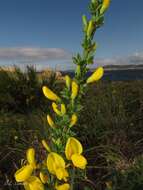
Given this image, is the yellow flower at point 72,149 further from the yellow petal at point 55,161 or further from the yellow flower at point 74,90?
the yellow flower at point 74,90

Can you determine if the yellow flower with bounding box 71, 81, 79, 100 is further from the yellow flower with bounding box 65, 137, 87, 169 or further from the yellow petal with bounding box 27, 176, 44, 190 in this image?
the yellow petal with bounding box 27, 176, 44, 190

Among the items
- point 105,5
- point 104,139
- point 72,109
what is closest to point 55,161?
point 72,109

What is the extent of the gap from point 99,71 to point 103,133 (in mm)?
4983

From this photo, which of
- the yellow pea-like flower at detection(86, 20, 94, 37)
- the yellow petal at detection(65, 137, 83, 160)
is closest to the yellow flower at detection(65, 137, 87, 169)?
the yellow petal at detection(65, 137, 83, 160)

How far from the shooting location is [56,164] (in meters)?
2.06

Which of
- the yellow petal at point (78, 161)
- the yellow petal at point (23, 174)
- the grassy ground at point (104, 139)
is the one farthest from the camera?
the grassy ground at point (104, 139)

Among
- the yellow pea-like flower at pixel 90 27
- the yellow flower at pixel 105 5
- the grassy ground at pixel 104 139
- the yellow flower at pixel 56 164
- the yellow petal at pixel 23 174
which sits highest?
the yellow flower at pixel 105 5

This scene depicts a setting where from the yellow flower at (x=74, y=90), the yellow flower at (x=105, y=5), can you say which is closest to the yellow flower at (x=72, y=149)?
the yellow flower at (x=74, y=90)

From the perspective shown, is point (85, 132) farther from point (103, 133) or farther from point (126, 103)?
point (126, 103)

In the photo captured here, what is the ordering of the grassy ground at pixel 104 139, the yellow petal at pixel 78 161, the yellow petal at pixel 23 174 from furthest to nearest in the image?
1. the grassy ground at pixel 104 139
2. the yellow petal at pixel 23 174
3. the yellow petal at pixel 78 161

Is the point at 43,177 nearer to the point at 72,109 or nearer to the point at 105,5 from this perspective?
the point at 72,109

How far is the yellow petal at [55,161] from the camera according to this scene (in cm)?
204

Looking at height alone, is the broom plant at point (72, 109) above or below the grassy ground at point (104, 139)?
above

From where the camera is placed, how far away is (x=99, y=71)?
2100mm
